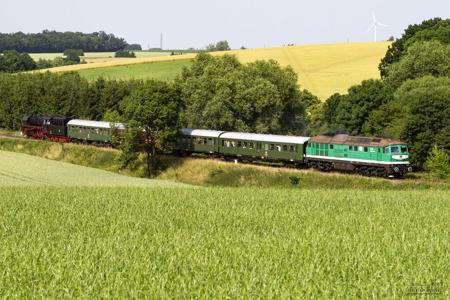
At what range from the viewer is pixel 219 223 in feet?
94.1

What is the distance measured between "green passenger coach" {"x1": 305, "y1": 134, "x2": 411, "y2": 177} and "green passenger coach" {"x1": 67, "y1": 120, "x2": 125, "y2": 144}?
29.7 m

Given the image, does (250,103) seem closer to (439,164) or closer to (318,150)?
(318,150)

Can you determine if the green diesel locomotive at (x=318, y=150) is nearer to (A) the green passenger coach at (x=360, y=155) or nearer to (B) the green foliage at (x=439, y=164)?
(A) the green passenger coach at (x=360, y=155)

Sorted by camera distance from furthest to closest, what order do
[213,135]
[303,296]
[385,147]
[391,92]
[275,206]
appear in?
[391,92] → [213,135] → [385,147] → [275,206] → [303,296]

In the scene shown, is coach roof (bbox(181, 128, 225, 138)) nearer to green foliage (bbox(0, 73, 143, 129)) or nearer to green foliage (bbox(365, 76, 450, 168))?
green foliage (bbox(365, 76, 450, 168))

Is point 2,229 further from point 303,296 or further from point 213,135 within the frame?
point 213,135

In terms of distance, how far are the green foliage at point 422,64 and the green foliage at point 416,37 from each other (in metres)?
12.0

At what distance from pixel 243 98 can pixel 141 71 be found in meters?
80.1

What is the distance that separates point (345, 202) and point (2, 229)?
1997 cm

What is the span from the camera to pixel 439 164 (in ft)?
202

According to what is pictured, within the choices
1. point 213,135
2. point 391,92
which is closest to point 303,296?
point 213,135

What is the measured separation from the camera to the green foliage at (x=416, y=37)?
113 m

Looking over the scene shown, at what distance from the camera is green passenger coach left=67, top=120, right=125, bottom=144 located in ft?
282

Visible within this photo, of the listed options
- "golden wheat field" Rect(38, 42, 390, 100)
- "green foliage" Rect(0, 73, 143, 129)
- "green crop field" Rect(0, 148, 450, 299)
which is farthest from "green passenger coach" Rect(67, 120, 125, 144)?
"golden wheat field" Rect(38, 42, 390, 100)
